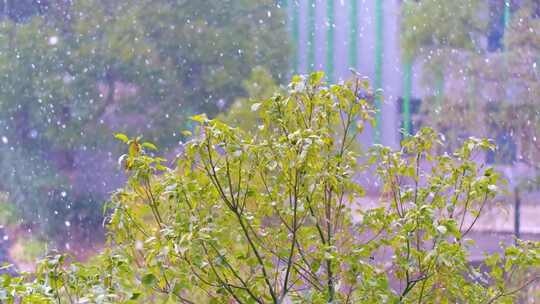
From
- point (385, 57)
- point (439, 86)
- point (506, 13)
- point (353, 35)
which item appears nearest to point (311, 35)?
point (353, 35)

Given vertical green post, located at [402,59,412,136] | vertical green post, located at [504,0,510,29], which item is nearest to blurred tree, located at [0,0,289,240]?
vertical green post, located at [402,59,412,136]

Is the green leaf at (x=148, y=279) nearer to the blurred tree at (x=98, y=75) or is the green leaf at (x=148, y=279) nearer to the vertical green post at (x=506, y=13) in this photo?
the blurred tree at (x=98, y=75)

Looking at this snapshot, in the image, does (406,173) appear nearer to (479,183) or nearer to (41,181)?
(479,183)

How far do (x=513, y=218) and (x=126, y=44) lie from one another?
1142mm

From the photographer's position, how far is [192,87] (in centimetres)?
211

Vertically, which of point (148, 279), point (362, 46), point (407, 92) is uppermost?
point (362, 46)

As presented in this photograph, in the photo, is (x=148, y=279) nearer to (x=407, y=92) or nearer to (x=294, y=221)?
(x=294, y=221)

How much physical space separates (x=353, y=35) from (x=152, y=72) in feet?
1.90

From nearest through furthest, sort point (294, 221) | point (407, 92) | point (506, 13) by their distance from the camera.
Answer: point (294, 221) < point (506, 13) < point (407, 92)

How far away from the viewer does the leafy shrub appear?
853 mm

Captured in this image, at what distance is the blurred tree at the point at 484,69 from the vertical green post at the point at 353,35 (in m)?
0.17

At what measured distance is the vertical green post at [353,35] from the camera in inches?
84.0

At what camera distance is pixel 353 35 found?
7.04 ft

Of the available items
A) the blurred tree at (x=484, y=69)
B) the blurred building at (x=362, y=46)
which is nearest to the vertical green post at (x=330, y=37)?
the blurred building at (x=362, y=46)
